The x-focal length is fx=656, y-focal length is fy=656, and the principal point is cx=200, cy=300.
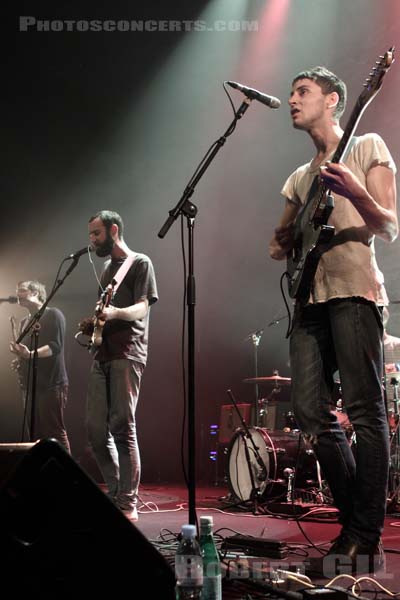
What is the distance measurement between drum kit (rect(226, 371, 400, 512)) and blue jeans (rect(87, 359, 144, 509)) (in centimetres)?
145

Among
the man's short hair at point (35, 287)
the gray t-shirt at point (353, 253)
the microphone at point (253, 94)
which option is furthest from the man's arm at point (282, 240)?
the man's short hair at point (35, 287)

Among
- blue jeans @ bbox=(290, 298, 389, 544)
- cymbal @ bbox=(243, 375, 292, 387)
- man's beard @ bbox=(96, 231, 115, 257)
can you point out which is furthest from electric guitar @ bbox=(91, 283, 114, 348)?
cymbal @ bbox=(243, 375, 292, 387)

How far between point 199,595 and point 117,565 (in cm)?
54

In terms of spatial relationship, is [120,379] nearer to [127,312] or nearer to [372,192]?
[127,312]

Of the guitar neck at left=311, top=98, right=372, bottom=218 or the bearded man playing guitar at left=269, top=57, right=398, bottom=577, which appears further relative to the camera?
the guitar neck at left=311, top=98, right=372, bottom=218

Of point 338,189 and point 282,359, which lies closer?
point 338,189

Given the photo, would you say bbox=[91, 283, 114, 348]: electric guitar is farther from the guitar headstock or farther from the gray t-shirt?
the guitar headstock

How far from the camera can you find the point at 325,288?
9.02ft

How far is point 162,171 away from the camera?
813 cm

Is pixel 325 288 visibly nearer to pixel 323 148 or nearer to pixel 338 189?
pixel 338 189

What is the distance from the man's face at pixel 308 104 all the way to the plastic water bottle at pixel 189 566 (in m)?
1.88

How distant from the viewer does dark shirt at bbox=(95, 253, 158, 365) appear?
4.25 metres

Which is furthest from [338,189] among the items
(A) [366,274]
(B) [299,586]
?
(B) [299,586]

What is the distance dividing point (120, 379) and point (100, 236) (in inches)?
41.5
